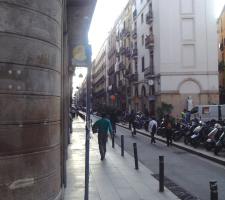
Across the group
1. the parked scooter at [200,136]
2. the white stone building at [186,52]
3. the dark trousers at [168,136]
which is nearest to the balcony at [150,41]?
the white stone building at [186,52]

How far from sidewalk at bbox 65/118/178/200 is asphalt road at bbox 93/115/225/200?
68 cm

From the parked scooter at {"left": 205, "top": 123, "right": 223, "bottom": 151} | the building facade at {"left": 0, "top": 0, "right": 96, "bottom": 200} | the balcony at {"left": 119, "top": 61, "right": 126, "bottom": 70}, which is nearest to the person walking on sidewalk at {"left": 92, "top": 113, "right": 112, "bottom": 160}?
the parked scooter at {"left": 205, "top": 123, "right": 223, "bottom": 151}

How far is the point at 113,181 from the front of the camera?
1114 centimetres

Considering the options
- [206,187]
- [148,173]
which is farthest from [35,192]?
[148,173]

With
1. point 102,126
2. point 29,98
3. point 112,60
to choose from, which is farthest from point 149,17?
point 29,98

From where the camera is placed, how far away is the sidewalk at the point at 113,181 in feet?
30.8

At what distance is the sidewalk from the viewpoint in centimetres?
940

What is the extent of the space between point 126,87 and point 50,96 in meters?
58.7

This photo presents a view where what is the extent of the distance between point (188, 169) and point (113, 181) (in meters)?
3.78

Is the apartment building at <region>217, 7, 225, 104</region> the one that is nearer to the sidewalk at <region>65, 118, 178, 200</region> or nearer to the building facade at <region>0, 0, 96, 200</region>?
the sidewalk at <region>65, 118, 178, 200</region>

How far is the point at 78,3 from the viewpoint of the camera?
552 inches

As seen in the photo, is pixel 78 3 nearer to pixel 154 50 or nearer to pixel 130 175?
pixel 130 175

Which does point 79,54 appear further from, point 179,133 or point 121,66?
point 121,66

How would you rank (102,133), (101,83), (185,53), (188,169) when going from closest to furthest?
(188,169) → (102,133) → (185,53) → (101,83)
